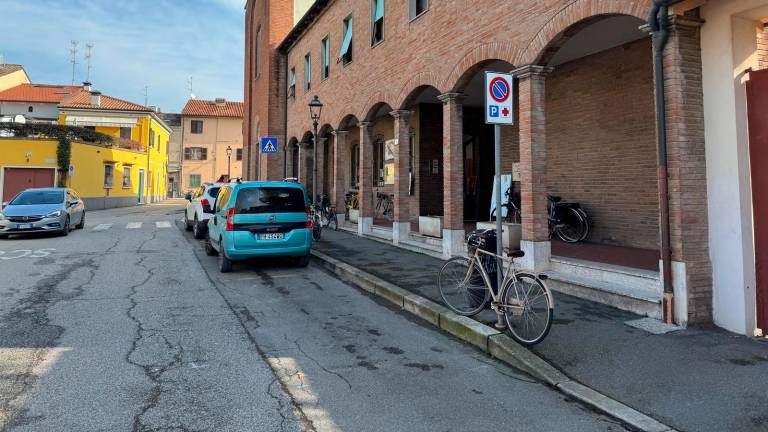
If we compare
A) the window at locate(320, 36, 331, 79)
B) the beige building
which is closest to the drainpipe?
the window at locate(320, 36, 331, 79)

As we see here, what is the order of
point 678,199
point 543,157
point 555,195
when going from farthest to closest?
→ point 555,195 → point 543,157 → point 678,199

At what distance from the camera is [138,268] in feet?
30.2

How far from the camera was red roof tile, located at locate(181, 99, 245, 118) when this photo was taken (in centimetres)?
5309

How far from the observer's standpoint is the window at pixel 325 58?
17.1 meters

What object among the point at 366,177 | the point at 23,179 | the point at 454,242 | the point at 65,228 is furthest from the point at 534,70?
the point at 23,179

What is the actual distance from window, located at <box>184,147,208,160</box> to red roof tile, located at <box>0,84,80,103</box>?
1274 cm

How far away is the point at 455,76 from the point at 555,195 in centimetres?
371

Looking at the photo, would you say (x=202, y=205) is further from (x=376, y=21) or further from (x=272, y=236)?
(x=376, y=21)

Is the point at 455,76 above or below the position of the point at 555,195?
above

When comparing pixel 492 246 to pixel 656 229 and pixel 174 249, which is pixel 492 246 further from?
pixel 174 249

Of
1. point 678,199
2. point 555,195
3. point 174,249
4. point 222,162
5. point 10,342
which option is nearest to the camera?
point 10,342

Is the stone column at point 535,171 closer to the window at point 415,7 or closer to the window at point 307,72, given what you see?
the window at point 415,7

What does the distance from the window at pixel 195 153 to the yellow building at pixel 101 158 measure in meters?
3.65

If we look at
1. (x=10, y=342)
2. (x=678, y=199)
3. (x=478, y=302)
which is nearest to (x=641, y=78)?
(x=678, y=199)
